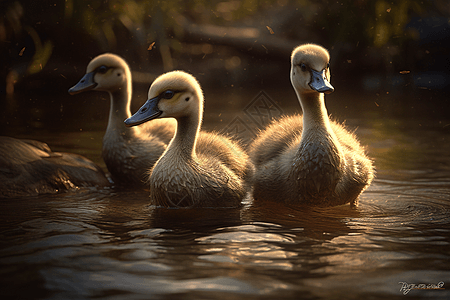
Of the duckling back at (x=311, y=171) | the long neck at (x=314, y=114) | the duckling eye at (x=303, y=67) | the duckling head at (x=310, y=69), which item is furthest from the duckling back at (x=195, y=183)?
the duckling eye at (x=303, y=67)

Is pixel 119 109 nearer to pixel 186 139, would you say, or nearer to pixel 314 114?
pixel 186 139

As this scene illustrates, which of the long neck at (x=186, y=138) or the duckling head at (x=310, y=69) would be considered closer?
the duckling head at (x=310, y=69)

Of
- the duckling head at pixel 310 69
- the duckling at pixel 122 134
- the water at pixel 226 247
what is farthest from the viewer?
the duckling at pixel 122 134

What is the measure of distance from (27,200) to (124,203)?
1019mm

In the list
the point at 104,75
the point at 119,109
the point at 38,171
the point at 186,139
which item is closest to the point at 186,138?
the point at 186,139

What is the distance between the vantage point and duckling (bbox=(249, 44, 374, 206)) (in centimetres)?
516

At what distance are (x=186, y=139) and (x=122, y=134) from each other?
1.73 metres

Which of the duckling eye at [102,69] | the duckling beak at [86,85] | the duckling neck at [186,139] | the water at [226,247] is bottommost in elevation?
the water at [226,247]

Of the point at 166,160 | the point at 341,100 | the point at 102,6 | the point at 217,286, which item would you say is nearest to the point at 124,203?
the point at 166,160

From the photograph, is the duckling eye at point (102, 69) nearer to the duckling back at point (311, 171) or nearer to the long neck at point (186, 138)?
the long neck at point (186, 138)

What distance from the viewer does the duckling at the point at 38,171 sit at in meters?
5.75

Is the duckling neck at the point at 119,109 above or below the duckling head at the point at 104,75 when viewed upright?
below

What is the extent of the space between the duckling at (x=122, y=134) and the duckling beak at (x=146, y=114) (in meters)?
1.52

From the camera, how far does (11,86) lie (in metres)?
15.2
